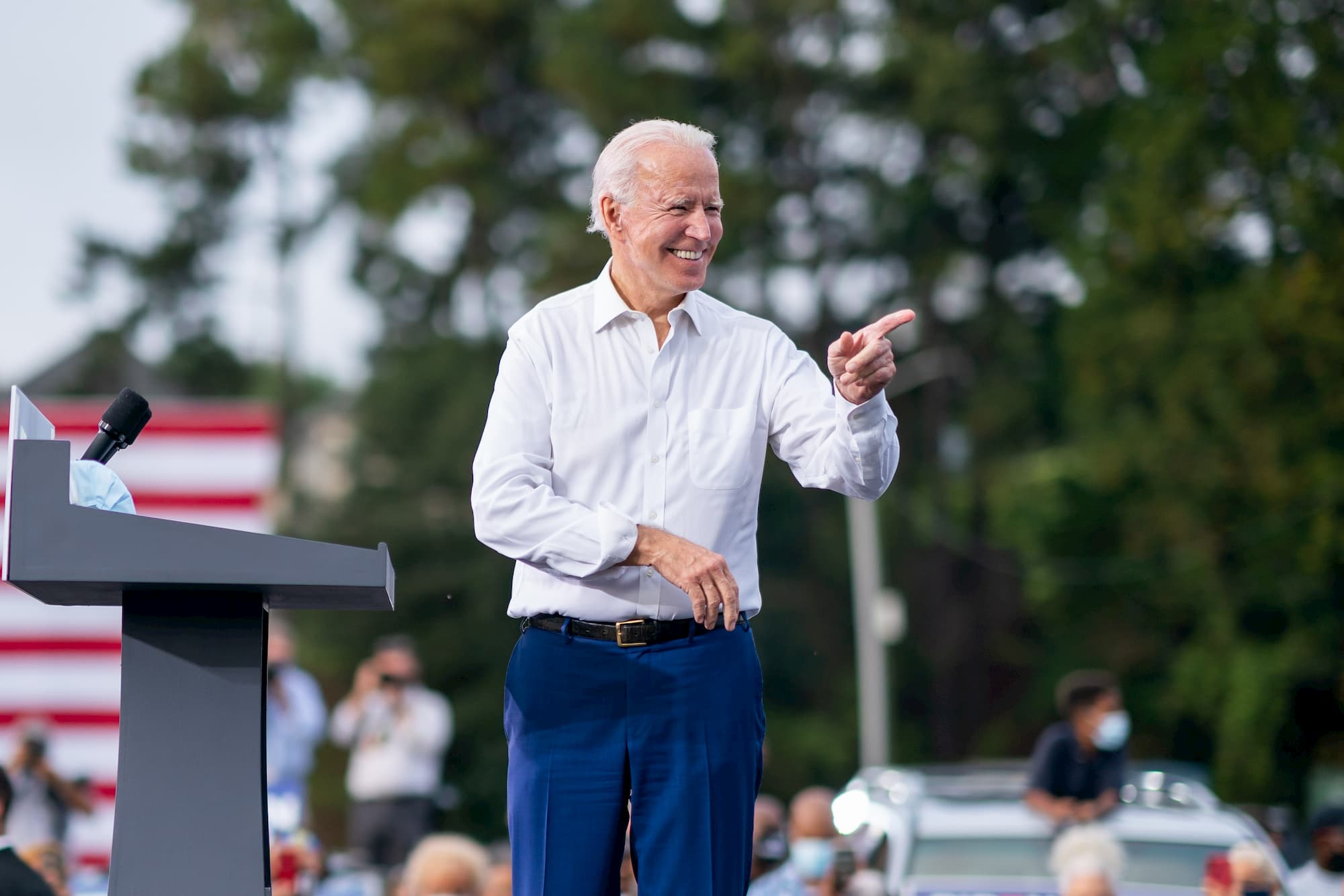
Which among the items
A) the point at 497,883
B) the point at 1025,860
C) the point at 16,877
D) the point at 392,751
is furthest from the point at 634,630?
the point at 392,751

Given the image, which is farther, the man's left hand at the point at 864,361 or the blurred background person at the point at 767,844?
the blurred background person at the point at 767,844

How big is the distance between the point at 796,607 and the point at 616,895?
20544 millimetres

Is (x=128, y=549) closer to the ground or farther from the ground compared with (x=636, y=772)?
farther from the ground

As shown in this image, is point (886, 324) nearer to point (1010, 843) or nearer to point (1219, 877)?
point (1219, 877)

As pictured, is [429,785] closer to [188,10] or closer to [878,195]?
[878,195]

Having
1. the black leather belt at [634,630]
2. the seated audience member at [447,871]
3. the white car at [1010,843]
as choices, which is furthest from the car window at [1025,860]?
the black leather belt at [634,630]

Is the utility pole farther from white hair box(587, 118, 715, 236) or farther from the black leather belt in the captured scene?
the black leather belt

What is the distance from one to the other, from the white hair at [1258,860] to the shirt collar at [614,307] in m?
3.27

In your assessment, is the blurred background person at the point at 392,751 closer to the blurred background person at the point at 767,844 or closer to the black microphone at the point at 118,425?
the blurred background person at the point at 767,844

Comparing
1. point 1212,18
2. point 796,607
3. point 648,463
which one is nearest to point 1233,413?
point 1212,18

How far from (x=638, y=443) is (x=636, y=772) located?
0.52m

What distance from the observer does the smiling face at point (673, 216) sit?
108 inches

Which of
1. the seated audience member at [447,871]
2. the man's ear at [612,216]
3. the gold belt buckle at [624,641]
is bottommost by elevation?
the seated audience member at [447,871]

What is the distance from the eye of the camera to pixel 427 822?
27.5 ft
